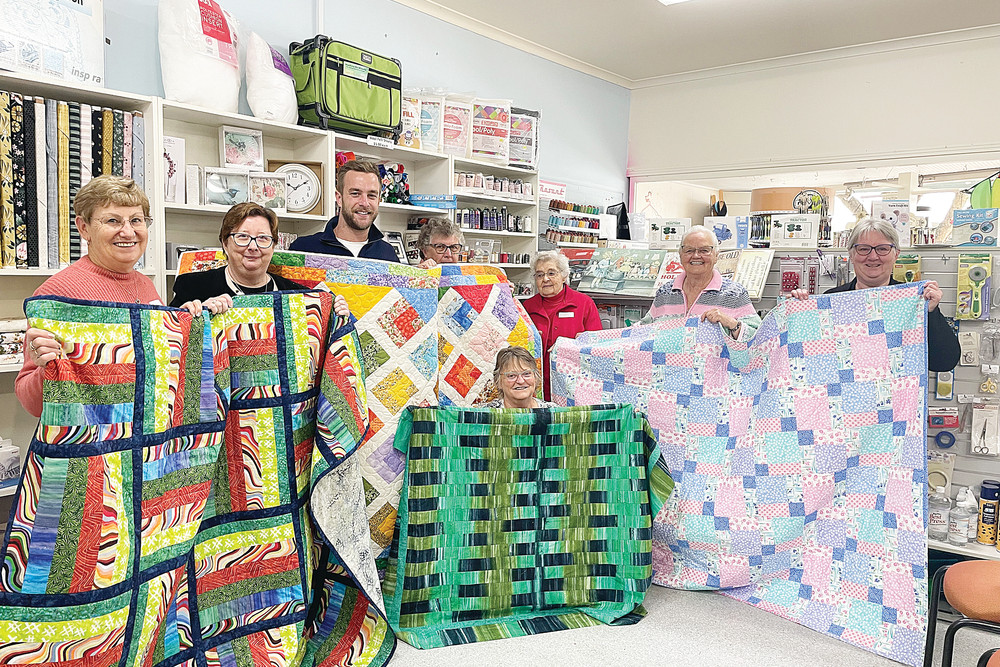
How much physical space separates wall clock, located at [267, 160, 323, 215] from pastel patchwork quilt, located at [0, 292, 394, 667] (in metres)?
1.72

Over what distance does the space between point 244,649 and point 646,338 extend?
1950mm

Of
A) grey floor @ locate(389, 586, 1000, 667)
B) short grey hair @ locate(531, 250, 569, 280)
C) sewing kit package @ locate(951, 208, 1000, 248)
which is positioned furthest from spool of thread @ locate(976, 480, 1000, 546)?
short grey hair @ locate(531, 250, 569, 280)

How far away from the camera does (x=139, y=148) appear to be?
3.07 metres

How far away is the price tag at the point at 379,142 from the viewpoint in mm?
4027

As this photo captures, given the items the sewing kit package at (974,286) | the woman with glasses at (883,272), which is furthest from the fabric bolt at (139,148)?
the sewing kit package at (974,286)

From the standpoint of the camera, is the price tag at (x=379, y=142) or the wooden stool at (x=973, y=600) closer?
the wooden stool at (x=973, y=600)

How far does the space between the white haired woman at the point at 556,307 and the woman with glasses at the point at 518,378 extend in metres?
0.93

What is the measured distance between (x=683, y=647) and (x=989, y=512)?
155 centimetres

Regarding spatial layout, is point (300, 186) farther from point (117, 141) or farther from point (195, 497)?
point (195, 497)

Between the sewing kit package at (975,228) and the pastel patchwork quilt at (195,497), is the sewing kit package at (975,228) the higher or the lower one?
A: the higher one

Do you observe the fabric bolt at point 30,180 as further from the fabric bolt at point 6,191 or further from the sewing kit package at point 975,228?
the sewing kit package at point 975,228

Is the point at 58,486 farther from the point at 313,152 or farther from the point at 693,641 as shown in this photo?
the point at 313,152

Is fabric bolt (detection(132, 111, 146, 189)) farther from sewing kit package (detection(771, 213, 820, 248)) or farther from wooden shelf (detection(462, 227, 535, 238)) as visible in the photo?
sewing kit package (detection(771, 213, 820, 248))

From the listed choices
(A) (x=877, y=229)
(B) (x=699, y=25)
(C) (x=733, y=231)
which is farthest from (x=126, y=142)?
(B) (x=699, y=25)
